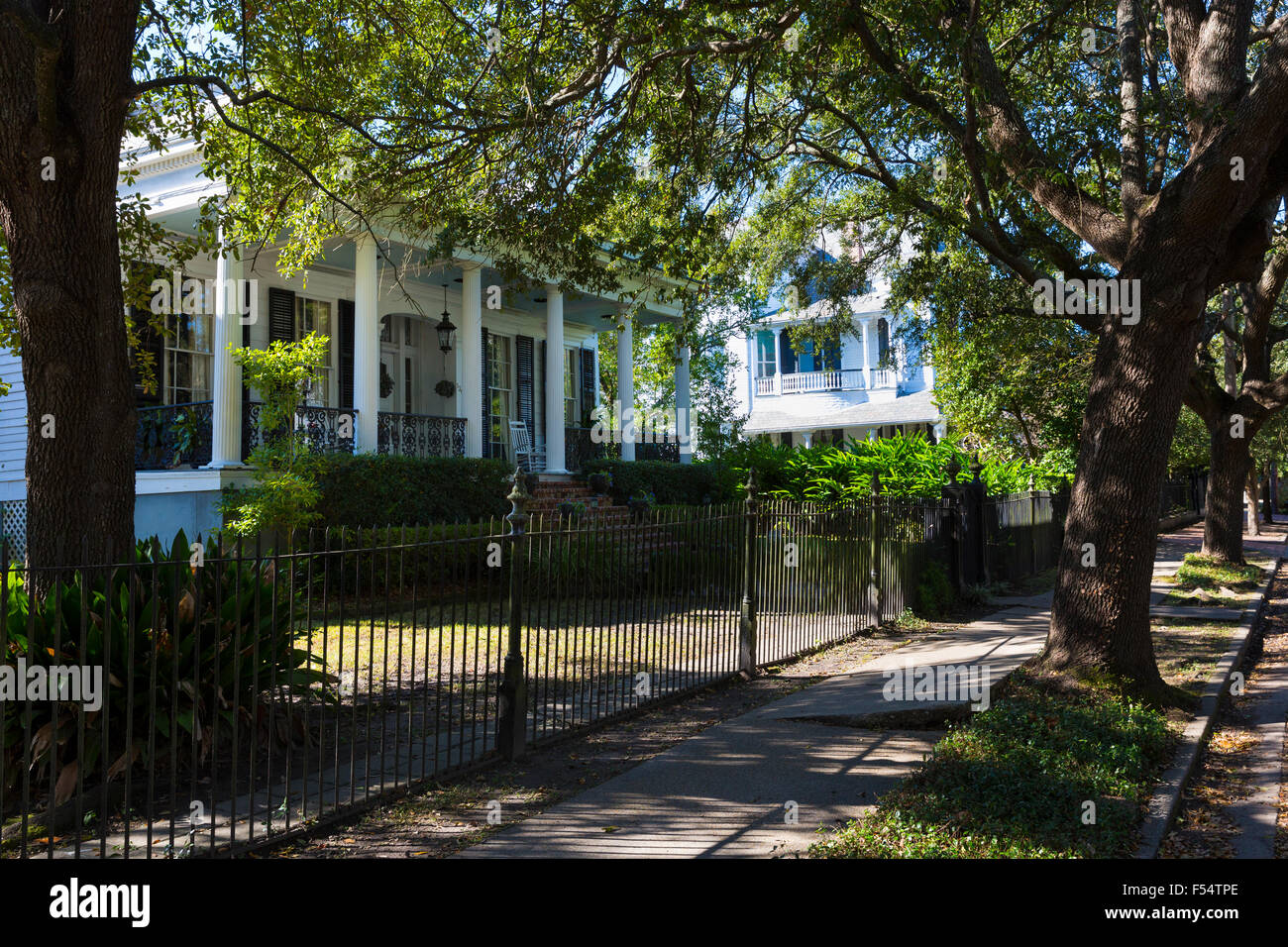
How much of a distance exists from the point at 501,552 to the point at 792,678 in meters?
4.22

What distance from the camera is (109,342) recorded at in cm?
681

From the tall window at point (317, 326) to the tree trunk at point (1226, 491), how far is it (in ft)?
57.5

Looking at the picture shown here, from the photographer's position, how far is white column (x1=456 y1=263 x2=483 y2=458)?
18500 mm

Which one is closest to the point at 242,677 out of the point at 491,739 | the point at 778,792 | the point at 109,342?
the point at 491,739

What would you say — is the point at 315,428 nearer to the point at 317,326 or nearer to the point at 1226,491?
the point at 317,326

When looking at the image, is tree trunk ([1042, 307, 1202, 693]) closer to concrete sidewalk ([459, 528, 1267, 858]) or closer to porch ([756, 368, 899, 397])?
concrete sidewalk ([459, 528, 1267, 858])

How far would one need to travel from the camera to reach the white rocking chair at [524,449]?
22109 mm

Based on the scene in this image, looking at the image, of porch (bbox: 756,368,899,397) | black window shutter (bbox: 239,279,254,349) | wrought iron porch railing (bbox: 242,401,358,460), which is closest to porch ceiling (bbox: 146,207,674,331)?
black window shutter (bbox: 239,279,254,349)

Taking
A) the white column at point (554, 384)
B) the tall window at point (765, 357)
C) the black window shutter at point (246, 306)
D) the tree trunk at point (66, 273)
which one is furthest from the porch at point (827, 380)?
the tree trunk at point (66, 273)

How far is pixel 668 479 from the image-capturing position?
21984 millimetres

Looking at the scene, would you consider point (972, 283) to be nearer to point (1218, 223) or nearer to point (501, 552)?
point (1218, 223)

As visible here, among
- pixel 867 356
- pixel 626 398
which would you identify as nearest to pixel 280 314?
pixel 626 398

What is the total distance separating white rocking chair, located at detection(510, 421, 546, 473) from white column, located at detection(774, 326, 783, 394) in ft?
47.7

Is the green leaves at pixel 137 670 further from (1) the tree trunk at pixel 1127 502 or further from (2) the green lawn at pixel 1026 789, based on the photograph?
(1) the tree trunk at pixel 1127 502
